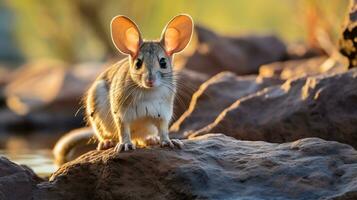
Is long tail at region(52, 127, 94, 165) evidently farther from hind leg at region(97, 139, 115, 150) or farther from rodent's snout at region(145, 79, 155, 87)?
rodent's snout at region(145, 79, 155, 87)

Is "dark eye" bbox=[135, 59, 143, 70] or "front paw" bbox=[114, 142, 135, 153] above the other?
"dark eye" bbox=[135, 59, 143, 70]

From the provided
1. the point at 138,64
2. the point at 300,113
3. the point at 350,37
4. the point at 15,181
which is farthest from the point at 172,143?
the point at 350,37

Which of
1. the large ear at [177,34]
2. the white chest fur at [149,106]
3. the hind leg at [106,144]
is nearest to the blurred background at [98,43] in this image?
the hind leg at [106,144]

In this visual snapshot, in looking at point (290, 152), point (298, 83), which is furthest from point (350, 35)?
point (290, 152)

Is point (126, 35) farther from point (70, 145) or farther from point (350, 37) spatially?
point (70, 145)

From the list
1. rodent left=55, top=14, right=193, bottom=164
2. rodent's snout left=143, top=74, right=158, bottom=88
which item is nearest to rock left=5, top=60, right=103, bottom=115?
rodent left=55, top=14, right=193, bottom=164

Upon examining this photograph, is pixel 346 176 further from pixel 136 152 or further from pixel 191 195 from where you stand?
pixel 136 152

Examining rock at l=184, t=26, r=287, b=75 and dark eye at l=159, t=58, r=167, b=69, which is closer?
dark eye at l=159, t=58, r=167, b=69
